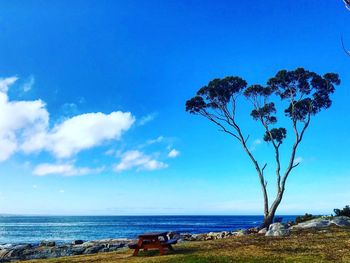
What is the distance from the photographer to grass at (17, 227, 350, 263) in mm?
14781

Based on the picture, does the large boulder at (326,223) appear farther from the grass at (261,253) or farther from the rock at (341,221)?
the grass at (261,253)

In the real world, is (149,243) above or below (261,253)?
above

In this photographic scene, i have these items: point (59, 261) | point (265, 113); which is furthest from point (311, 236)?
point (265, 113)

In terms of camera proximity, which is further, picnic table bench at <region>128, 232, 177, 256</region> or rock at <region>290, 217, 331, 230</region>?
rock at <region>290, 217, 331, 230</region>

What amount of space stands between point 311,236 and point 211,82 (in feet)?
60.9

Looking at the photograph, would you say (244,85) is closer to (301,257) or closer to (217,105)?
(217,105)

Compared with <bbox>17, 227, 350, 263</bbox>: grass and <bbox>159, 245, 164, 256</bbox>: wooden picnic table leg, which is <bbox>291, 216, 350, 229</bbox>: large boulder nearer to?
<bbox>17, 227, 350, 263</bbox>: grass

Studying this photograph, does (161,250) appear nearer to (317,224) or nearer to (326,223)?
(317,224)

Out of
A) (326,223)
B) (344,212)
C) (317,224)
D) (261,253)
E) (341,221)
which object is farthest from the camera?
(344,212)

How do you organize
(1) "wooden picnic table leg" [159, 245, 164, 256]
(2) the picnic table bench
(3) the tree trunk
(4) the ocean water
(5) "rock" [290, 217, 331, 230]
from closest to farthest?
(1) "wooden picnic table leg" [159, 245, 164, 256] → (2) the picnic table bench → (5) "rock" [290, 217, 331, 230] → (3) the tree trunk → (4) the ocean water

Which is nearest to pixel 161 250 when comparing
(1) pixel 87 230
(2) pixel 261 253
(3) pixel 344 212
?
(2) pixel 261 253

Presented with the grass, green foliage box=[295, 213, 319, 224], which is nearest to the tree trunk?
green foliage box=[295, 213, 319, 224]

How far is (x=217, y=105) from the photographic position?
1452 inches

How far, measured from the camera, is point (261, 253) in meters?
16.1
